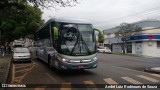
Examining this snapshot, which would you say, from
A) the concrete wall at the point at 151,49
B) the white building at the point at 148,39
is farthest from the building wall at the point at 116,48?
the concrete wall at the point at 151,49

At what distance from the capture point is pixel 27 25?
41469 mm

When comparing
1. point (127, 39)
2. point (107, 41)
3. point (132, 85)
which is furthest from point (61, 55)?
point (107, 41)

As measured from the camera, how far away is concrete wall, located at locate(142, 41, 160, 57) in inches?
1926

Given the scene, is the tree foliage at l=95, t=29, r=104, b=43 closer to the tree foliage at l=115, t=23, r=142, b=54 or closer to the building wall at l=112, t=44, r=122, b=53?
the tree foliage at l=115, t=23, r=142, b=54

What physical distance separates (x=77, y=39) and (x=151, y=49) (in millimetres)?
37104

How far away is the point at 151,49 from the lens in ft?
160

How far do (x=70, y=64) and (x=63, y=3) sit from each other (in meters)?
3.56

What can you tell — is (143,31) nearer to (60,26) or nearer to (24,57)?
(24,57)

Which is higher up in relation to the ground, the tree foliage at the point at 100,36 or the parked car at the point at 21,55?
the tree foliage at the point at 100,36

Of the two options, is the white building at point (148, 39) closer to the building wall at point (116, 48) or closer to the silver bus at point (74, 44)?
the building wall at point (116, 48)

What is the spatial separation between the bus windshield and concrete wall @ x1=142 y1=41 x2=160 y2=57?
1427 inches

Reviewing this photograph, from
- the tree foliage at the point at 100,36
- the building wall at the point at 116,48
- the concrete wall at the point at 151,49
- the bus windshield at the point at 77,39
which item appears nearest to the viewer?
the bus windshield at the point at 77,39

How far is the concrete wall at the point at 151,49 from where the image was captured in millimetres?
48909

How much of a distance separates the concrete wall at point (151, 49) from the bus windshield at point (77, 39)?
36233 mm
